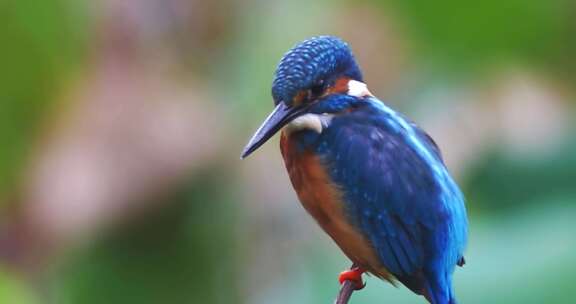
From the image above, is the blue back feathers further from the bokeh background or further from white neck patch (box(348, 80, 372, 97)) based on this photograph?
the bokeh background

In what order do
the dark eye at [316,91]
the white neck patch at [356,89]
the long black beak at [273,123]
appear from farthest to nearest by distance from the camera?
the white neck patch at [356,89] < the dark eye at [316,91] < the long black beak at [273,123]

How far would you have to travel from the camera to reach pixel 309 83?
8.41 feet

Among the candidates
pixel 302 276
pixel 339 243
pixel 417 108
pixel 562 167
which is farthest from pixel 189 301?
pixel 339 243

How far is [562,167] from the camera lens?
4.00 metres

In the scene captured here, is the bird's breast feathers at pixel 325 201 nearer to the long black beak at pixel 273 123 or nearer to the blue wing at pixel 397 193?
the blue wing at pixel 397 193

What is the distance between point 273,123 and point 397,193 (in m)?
0.28

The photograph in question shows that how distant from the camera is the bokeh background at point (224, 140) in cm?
405

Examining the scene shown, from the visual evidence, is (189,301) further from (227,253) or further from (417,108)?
(417,108)

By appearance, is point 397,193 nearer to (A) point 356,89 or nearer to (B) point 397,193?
(B) point 397,193

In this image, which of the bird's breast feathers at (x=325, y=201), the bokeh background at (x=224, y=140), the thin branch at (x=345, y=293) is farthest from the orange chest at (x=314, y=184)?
the bokeh background at (x=224, y=140)

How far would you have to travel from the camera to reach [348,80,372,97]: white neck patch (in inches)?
106

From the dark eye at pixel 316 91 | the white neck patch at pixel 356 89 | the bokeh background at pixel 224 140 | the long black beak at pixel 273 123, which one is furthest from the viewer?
the bokeh background at pixel 224 140

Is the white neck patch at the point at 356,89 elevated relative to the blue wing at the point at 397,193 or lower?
elevated

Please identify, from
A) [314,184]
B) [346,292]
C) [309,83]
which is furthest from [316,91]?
[346,292]
